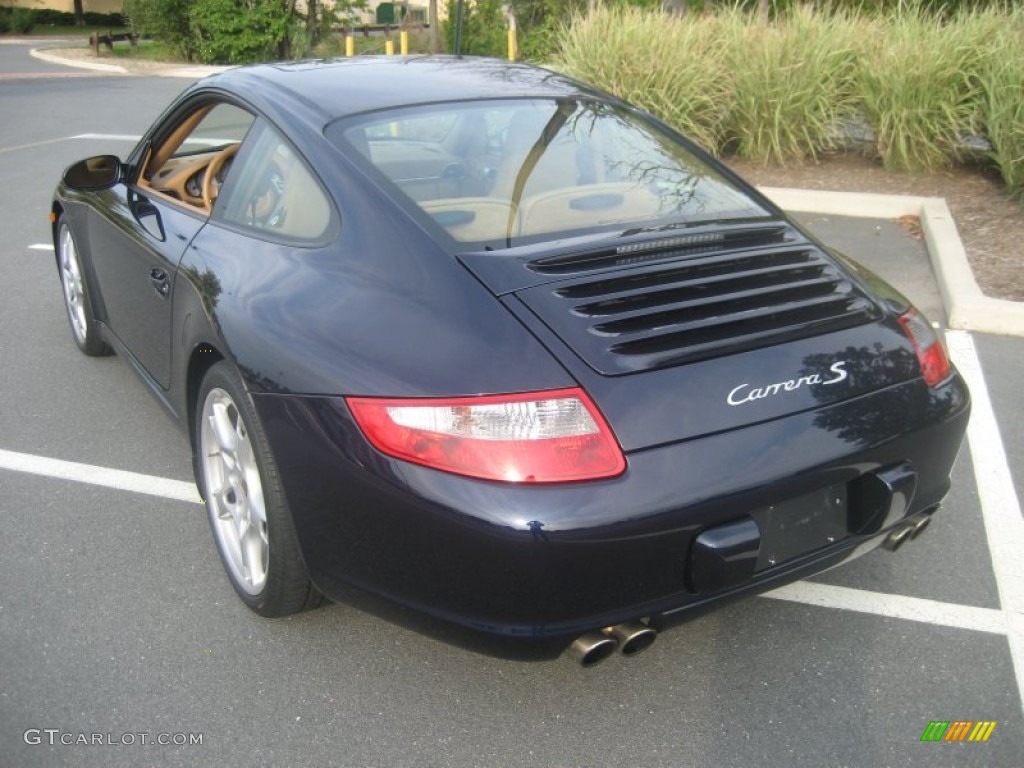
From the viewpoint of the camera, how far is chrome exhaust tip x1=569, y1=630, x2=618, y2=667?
2238 mm

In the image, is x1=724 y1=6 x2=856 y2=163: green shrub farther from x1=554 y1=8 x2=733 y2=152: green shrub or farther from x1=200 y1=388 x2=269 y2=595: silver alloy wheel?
x1=200 y1=388 x2=269 y2=595: silver alloy wheel

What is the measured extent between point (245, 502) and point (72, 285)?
8.69 feet

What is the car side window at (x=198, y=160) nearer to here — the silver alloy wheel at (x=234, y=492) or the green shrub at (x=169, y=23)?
the silver alloy wheel at (x=234, y=492)

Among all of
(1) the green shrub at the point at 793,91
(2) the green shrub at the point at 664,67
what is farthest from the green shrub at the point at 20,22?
(1) the green shrub at the point at 793,91

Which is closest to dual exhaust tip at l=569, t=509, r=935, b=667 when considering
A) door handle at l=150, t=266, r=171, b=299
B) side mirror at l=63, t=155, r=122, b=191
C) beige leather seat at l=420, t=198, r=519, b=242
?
beige leather seat at l=420, t=198, r=519, b=242

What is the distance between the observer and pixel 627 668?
108 inches

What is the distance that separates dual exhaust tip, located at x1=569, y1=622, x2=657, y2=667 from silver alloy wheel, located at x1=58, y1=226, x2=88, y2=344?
349cm

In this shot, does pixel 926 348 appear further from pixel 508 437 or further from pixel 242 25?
pixel 242 25

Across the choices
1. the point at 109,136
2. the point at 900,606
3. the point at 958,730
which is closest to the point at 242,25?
the point at 109,136

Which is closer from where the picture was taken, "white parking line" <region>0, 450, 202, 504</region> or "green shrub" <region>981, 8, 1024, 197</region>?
"white parking line" <region>0, 450, 202, 504</region>

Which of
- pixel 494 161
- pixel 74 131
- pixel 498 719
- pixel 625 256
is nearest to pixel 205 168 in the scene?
pixel 494 161

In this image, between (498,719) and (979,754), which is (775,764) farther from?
(498,719)

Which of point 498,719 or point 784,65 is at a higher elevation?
point 784,65

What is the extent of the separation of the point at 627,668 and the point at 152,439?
7.91 feet
